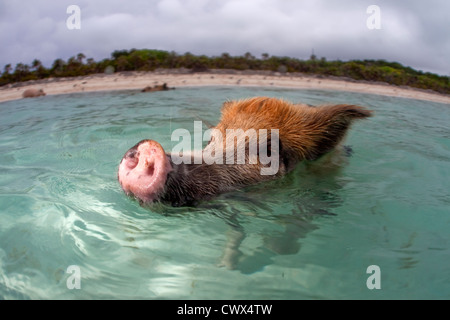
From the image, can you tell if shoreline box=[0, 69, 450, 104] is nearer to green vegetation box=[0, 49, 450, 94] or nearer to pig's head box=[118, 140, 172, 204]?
green vegetation box=[0, 49, 450, 94]

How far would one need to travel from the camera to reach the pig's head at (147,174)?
8.37ft

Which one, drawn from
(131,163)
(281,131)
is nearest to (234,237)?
(131,163)

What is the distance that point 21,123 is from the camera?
893cm

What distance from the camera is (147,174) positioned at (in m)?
2.58

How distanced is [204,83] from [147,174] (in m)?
19.3

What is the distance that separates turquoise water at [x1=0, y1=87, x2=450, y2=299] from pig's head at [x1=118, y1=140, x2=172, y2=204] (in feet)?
1.41

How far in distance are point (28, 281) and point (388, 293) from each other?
8.40ft

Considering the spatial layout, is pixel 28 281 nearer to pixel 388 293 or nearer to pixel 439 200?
pixel 388 293

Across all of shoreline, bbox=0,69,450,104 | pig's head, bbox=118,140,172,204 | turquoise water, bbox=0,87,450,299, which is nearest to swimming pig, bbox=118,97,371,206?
pig's head, bbox=118,140,172,204

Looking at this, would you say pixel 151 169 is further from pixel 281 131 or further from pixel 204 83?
pixel 204 83

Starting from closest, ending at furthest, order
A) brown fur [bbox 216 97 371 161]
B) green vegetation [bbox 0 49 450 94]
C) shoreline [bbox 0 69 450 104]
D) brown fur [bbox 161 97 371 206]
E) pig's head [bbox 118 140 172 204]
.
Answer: pig's head [bbox 118 140 172 204] < brown fur [bbox 161 97 371 206] < brown fur [bbox 216 97 371 161] < shoreline [bbox 0 69 450 104] < green vegetation [bbox 0 49 450 94]

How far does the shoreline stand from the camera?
64.6ft

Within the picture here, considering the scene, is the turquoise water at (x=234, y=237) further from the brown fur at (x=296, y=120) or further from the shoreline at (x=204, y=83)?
the shoreline at (x=204, y=83)
